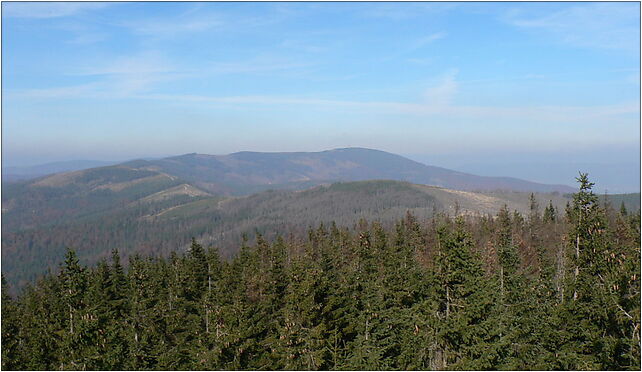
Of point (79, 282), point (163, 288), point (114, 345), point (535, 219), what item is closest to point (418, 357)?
point (114, 345)

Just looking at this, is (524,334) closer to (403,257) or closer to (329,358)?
(329,358)

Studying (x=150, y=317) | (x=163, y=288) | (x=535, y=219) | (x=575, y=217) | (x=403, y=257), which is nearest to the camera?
(x=575, y=217)

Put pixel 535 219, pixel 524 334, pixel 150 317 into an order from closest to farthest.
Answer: pixel 524 334
pixel 150 317
pixel 535 219

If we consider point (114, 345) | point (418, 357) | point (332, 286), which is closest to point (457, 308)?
point (418, 357)

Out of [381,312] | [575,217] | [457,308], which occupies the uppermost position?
[575,217]

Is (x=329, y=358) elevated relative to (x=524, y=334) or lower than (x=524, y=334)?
lower

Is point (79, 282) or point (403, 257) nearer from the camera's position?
point (79, 282)

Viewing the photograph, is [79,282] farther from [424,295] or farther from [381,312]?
[424,295]
